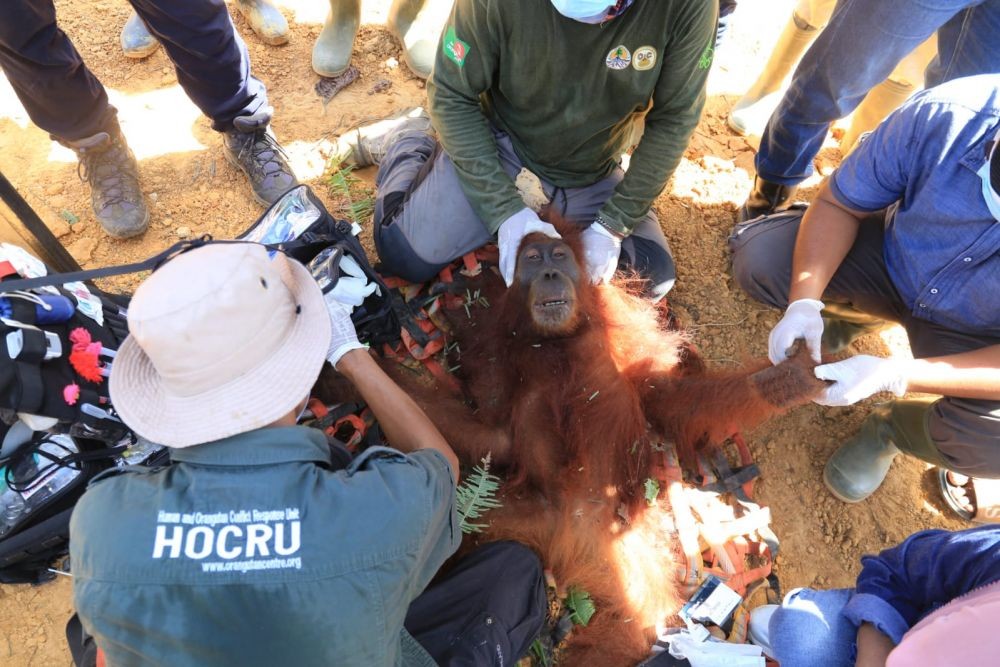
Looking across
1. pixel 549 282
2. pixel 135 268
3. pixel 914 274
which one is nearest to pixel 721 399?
pixel 549 282

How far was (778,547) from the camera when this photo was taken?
3.23 metres

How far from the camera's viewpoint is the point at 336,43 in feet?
14.9

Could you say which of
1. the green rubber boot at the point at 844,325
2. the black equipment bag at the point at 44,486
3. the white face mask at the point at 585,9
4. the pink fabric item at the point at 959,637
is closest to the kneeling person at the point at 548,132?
the white face mask at the point at 585,9

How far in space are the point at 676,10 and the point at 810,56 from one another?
1.17 meters

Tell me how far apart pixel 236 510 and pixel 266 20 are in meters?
4.15

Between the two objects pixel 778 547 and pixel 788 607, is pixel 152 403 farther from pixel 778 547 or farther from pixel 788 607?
pixel 778 547

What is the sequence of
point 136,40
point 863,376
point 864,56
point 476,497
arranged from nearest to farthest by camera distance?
point 863,376 < point 476,497 < point 864,56 < point 136,40

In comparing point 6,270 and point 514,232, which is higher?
point 6,270

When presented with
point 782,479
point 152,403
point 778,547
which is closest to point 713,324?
point 782,479

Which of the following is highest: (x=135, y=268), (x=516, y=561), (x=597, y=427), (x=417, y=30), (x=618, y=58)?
(x=618, y=58)

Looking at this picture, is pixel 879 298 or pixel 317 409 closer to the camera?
pixel 317 409

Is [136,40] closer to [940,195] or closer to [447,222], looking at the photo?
[447,222]

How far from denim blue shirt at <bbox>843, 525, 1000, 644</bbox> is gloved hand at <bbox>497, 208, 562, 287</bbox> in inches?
76.5

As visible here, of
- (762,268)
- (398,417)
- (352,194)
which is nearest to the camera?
(398,417)
